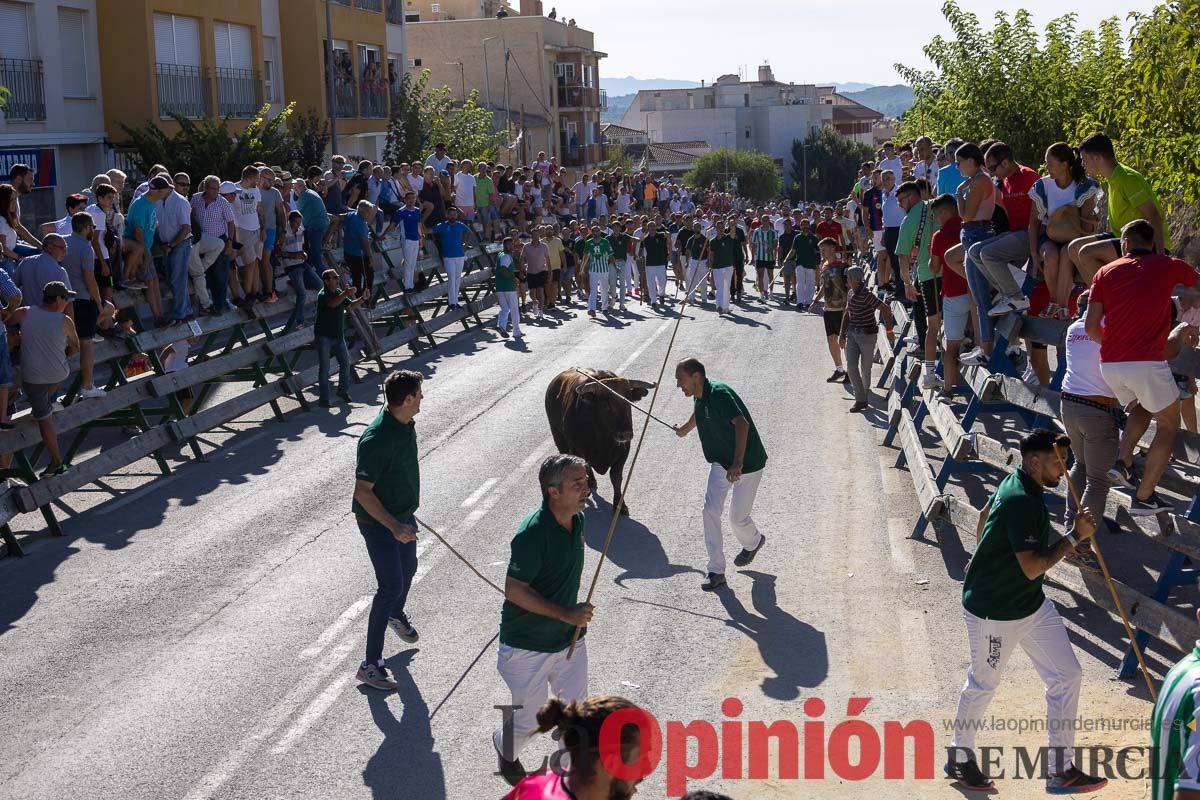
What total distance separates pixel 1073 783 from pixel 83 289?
12067mm

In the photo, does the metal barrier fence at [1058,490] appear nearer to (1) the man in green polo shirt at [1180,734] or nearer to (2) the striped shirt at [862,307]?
(2) the striped shirt at [862,307]

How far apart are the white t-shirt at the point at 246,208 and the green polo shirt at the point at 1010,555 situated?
13786 mm

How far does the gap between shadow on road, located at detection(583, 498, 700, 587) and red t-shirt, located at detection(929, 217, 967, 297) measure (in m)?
3.81

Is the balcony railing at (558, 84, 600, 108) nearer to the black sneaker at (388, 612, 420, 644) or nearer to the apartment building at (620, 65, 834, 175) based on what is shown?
the apartment building at (620, 65, 834, 175)

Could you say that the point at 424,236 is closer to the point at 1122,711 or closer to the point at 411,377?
the point at 411,377

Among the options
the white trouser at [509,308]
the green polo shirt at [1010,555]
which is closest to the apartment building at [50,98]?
the white trouser at [509,308]

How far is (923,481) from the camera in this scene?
12.4 metres

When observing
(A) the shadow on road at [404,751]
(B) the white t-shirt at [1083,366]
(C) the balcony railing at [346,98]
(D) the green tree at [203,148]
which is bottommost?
(A) the shadow on road at [404,751]

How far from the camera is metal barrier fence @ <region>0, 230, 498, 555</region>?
13555 millimetres

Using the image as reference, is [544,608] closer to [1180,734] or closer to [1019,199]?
[1180,734]

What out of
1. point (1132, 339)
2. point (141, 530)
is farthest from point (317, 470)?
point (1132, 339)

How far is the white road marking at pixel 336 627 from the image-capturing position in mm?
9773

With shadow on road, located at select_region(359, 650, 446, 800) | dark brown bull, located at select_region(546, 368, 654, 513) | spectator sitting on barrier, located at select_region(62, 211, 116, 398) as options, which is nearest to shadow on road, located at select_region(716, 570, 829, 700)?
shadow on road, located at select_region(359, 650, 446, 800)

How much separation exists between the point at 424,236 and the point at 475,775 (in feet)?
67.0
